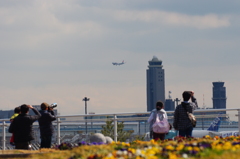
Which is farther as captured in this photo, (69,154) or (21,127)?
(21,127)

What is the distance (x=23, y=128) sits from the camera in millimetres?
12266

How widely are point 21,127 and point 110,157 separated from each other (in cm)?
498

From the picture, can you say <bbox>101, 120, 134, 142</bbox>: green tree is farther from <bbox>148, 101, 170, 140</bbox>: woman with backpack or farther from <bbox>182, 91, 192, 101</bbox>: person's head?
<bbox>182, 91, 192, 101</bbox>: person's head

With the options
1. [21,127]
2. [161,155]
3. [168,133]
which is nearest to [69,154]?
[161,155]

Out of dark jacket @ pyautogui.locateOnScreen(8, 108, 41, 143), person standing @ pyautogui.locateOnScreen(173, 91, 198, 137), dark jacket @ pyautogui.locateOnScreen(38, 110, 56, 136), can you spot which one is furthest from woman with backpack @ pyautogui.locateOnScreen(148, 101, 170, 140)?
dark jacket @ pyautogui.locateOnScreen(8, 108, 41, 143)

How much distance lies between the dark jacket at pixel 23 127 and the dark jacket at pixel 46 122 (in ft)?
1.56

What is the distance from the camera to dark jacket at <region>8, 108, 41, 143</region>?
40.0 ft

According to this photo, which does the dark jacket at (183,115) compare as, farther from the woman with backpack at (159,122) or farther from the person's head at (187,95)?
the woman with backpack at (159,122)

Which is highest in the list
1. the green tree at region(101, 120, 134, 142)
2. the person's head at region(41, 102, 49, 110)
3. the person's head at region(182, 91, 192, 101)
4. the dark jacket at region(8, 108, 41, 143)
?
the person's head at region(182, 91, 192, 101)

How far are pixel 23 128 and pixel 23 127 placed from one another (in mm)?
24

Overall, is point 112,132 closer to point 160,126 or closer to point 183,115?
point 160,126

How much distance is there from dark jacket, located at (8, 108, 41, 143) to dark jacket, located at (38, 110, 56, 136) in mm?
476

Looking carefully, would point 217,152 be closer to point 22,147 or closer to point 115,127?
point 22,147

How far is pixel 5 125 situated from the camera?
17078mm
